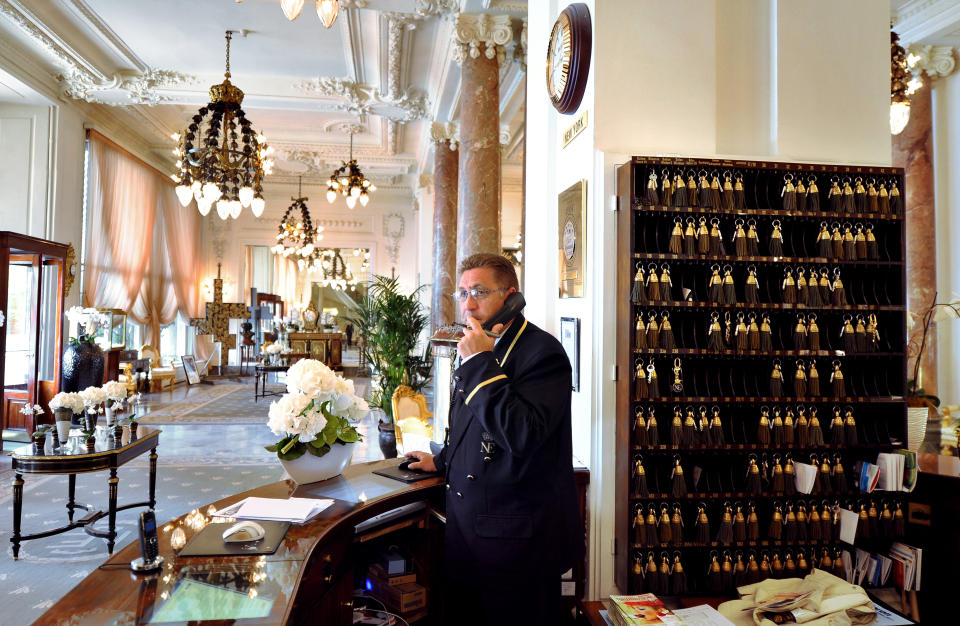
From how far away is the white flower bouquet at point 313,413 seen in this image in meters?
2.45

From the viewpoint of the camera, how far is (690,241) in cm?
287

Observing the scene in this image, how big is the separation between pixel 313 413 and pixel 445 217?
8386mm

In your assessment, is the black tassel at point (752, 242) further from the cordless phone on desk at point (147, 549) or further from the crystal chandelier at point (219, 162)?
the crystal chandelier at point (219, 162)

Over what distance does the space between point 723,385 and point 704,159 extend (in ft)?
3.76

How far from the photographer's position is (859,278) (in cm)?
309

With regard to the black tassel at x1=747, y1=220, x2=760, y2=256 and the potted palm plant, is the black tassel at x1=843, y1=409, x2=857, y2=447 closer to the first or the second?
the black tassel at x1=747, y1=220, x2=760, y2=256

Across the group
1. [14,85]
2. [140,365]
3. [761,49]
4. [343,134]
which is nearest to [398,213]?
[343,134]

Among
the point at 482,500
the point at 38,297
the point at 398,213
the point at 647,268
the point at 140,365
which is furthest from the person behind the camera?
the point at 398,213

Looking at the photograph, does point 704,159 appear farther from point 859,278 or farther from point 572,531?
point 572,531

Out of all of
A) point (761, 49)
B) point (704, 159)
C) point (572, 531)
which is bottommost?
point (572, 531)

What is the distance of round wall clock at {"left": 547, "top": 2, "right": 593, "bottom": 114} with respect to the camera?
10.5ft

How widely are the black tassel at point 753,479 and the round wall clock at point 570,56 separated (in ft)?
7.13

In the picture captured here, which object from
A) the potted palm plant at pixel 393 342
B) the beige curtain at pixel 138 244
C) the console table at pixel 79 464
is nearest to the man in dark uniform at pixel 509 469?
the console table at pixel 79 464

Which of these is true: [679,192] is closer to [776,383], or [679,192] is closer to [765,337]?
[765,337]
